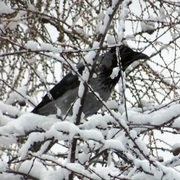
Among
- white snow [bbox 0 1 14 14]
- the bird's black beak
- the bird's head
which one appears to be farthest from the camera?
the bird's head

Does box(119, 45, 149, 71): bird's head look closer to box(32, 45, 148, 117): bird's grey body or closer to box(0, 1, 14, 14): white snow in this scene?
box(32, 45, 148, 117): bird's grey body

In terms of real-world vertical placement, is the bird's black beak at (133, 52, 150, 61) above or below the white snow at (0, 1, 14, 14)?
above

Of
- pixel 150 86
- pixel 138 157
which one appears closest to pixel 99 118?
pixel 138 157

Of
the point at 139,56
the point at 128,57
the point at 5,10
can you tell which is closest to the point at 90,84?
the point at 128,57

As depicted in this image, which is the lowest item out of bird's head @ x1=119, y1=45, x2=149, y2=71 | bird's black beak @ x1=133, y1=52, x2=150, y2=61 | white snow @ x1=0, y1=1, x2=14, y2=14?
white snow @ x1=0, y1=1, x2=14, y2=14

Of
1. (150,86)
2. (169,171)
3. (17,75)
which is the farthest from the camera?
(17,75)

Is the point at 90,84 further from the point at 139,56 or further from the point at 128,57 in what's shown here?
the point at 139,56

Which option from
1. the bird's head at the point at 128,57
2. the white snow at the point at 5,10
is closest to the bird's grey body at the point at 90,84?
the bird's head at the point at 128,57

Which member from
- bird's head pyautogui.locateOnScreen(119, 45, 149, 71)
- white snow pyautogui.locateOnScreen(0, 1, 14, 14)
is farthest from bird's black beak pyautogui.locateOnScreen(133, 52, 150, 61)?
white snow pyautogui.locateOnScreen(0, 1, 14, 14)

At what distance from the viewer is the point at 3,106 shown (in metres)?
2.50

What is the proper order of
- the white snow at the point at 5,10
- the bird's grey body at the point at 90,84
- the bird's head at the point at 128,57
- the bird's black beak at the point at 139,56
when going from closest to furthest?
the white snow at the point at 5,10 < the bird's black beak at the point at 139,56 < the bird's head at the point at 128,57 < the bird's grey body at the point at 90,84

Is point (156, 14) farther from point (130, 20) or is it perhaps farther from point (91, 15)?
point (91, 15)

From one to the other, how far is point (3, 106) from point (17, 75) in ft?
5.05

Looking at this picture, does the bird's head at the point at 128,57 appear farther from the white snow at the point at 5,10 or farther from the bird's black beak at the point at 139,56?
the white snow at the point at 5,10
